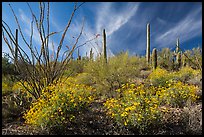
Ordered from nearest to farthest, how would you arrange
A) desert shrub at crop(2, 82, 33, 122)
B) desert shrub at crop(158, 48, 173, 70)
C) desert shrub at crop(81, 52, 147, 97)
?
1. desert shrub at crop(2, 82, 33, 122)
2. desert shrub at crop(81, 52, 147, 97)
3. desert shrub at crop(158, 48, 173, 70)

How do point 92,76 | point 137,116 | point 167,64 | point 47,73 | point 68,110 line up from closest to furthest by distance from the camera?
point 137,116 < point 68,110 < point 47,73 < point 92,76 < point 167,64

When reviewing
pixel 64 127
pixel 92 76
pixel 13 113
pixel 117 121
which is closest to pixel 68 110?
pixel 64 127

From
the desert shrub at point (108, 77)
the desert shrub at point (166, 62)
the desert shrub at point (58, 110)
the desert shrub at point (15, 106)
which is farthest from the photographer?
the desert shrub at point (166, 62)

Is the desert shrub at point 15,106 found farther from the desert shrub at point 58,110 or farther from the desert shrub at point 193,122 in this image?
the desert shrub at point 193,122

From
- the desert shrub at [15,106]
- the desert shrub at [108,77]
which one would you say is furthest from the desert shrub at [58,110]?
the desert shrub at [108,77]

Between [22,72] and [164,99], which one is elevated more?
[22,72]

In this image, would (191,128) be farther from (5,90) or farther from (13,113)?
(5,90)

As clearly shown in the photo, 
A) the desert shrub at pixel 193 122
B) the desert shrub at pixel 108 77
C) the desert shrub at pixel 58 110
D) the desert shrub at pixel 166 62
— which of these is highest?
the desert shrub at pixel 166 62

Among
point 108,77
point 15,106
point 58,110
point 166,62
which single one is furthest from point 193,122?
point 166,62

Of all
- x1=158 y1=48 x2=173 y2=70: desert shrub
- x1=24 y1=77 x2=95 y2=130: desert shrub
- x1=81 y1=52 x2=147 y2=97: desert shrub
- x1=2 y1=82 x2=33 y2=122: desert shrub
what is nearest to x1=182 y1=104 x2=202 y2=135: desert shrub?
x1=24 y1=77 x2=95 y2=130: desert shrub

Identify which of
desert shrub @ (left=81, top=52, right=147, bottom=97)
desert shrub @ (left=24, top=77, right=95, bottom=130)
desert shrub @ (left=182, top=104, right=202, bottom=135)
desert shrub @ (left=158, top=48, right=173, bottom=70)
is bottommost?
desert shrub @ (left=182, top=104, right=202, bottom=135)

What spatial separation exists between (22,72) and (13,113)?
3.48 feet

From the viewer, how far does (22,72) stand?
18.1 ft

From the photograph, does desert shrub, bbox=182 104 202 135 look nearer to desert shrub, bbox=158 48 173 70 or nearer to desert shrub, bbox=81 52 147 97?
desert shrub, bbox=81 52 147 97
